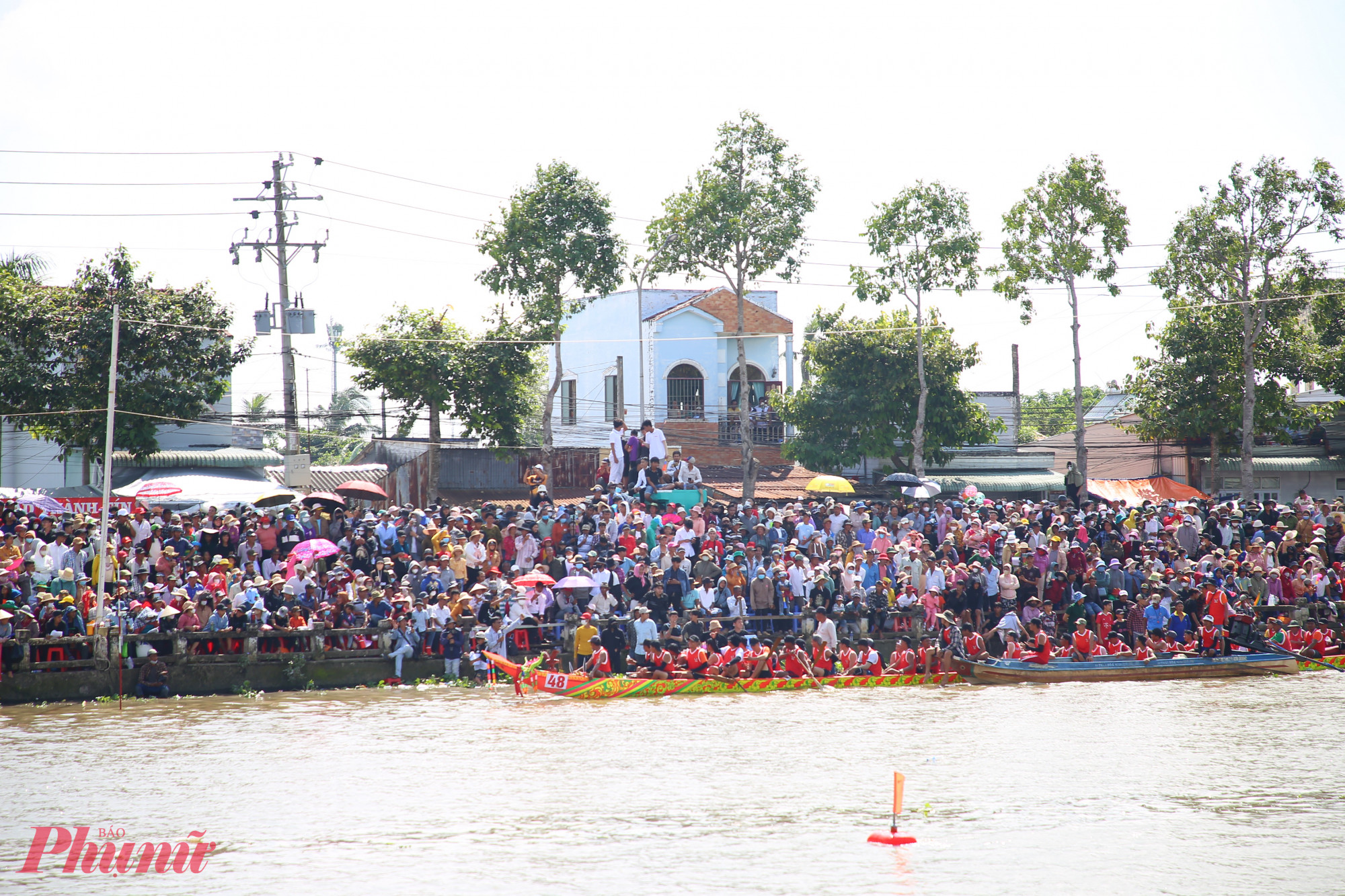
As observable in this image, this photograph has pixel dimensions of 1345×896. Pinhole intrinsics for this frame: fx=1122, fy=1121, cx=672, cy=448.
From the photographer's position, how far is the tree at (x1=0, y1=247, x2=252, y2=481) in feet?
88.8

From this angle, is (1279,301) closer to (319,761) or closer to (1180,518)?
(1180,518)

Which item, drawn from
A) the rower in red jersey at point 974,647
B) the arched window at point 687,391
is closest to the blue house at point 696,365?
the arched window at point 687,391

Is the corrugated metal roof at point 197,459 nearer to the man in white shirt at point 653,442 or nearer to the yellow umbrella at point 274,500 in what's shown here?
the yellow umbrella at point 274,500

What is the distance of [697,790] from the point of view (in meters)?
14.2

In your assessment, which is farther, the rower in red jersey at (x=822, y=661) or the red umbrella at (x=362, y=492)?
the red umbrella at (x=362, y=492)

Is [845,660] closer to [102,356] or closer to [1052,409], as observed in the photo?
[102,356]

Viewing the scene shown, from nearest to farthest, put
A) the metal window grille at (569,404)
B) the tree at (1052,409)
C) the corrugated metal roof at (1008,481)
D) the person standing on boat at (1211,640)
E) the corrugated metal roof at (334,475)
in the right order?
the person standing on boat at (1211,640), the corrugated metal roof at (334,475), the corrugated metal roof at (1008,481), the metal window grille at (569,404), the tree at (1052,409)

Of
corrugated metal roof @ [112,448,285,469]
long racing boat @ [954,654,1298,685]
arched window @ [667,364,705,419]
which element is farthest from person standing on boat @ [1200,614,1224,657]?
corrugated metal roof @ [112,448,285,469]

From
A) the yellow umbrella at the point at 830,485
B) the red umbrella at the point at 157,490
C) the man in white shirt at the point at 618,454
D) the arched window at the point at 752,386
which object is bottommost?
the yellow umbrella at the point at 830,485

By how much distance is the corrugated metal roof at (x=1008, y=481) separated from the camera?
127 ft

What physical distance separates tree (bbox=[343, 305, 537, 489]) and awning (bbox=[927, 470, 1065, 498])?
14.8 m

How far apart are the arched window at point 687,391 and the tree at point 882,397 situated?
6.24 meters

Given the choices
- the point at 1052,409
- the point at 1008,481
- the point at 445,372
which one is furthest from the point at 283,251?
the point at 1052,409

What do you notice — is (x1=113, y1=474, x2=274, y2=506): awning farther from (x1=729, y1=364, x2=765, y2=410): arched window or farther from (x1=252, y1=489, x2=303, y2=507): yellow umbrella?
(x1=729, y1=364, x2=765, y2=410): arched window
